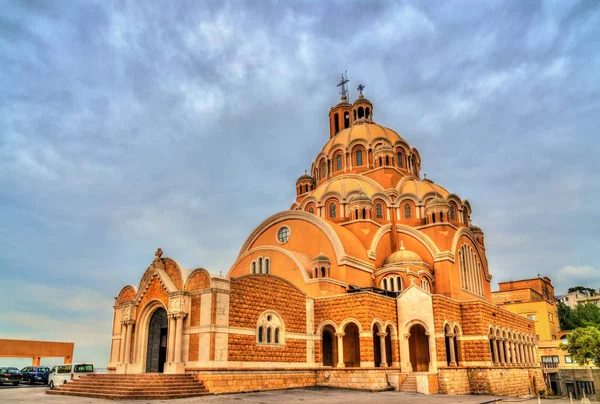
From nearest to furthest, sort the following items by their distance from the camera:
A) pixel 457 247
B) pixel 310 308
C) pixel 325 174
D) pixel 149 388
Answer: pixel 149 388, pixel 310 308, pixel 457 247, pixel 325 174

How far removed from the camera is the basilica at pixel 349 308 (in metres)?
16.9

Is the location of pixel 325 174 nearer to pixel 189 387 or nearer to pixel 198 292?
pixel 198 292

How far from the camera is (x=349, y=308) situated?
20.4 metres

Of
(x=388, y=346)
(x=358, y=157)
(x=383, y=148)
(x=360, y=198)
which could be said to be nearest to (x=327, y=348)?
(x=388, y=346)

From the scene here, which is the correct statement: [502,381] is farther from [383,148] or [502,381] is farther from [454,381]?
[383,148]

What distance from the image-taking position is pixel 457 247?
26.0 meters

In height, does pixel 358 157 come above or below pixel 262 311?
above

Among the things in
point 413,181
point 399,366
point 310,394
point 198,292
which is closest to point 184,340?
point 198,292

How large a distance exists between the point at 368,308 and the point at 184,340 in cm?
753

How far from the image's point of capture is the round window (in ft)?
84.3

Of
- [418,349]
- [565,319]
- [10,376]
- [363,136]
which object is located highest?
[363,136]

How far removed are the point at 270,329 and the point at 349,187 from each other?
1214cm

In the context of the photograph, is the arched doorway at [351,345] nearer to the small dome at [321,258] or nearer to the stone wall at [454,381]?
the small dome at [321,258]

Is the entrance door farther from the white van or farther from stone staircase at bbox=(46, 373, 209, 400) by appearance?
the white van
